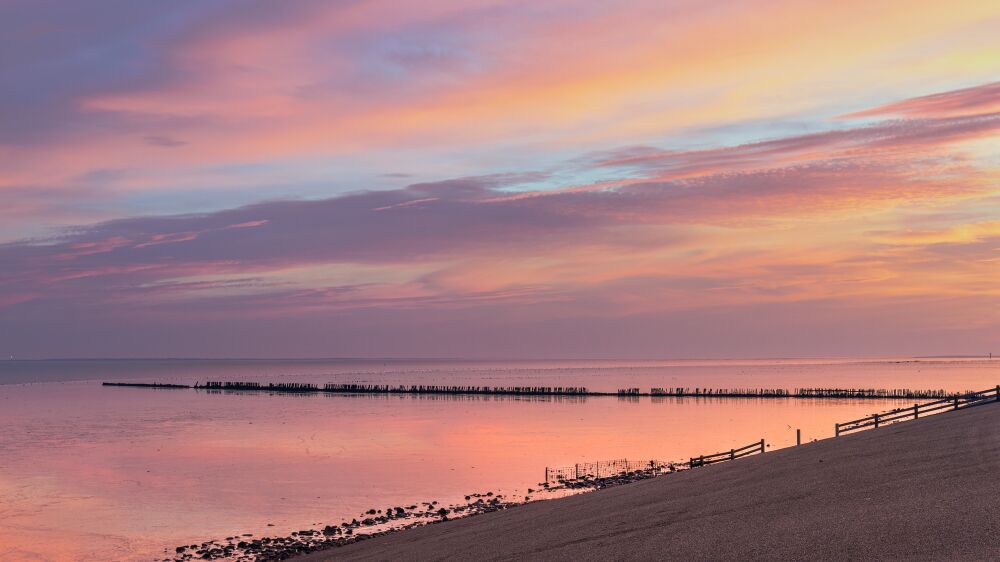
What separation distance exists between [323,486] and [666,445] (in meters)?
26.1

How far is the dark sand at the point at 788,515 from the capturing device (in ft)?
51.6

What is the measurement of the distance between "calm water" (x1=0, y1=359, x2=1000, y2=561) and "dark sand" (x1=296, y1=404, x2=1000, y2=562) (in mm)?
11852

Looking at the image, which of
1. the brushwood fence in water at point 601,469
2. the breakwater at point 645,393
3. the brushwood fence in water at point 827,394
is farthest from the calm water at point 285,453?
the breakwater at point 645,393

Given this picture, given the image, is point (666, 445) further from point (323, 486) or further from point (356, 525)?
point (356, 525)

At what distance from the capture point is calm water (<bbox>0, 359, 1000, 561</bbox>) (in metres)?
36.7

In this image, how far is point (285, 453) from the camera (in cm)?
5922

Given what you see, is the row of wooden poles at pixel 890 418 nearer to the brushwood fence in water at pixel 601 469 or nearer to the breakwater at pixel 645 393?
the brushwood fence in water at pixel 601 469

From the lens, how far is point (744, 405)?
103688mm

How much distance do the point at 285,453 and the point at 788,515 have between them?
45.8 meters

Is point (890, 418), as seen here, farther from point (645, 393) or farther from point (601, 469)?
point (645, 393)

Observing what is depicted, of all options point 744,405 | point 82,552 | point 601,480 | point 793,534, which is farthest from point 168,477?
point 744,405

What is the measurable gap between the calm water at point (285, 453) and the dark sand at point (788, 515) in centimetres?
1185

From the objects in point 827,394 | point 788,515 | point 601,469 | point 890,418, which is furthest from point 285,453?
point 827,394

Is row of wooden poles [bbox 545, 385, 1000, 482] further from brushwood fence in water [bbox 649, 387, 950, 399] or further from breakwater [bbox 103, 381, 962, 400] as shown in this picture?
brushwood fence in water [bbox 649, 387, 950, 399]
